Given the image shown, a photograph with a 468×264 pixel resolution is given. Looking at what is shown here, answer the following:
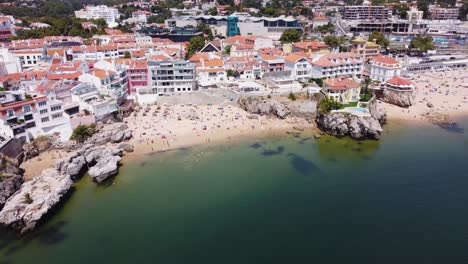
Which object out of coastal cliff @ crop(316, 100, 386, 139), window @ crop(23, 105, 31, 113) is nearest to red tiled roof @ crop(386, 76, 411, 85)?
coastal cliff @ crop(316, 100, 386, 139)

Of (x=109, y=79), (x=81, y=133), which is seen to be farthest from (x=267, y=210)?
(x=109, y=79)

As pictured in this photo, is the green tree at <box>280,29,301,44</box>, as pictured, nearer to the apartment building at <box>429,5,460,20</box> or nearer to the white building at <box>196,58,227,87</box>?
the white building at <box>196,58,227,87</box>

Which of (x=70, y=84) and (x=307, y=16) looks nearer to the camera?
(x=70, y=84)

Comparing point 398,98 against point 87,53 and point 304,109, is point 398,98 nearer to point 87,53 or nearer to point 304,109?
point 304,109

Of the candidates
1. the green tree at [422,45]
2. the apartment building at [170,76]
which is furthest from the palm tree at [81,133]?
the green tree at [422,45]

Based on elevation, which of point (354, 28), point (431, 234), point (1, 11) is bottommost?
point (431, 234)

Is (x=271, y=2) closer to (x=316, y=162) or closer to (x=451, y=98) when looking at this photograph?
(x=451, y=98)


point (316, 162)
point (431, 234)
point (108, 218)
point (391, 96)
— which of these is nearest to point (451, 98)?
point (391, 96)
